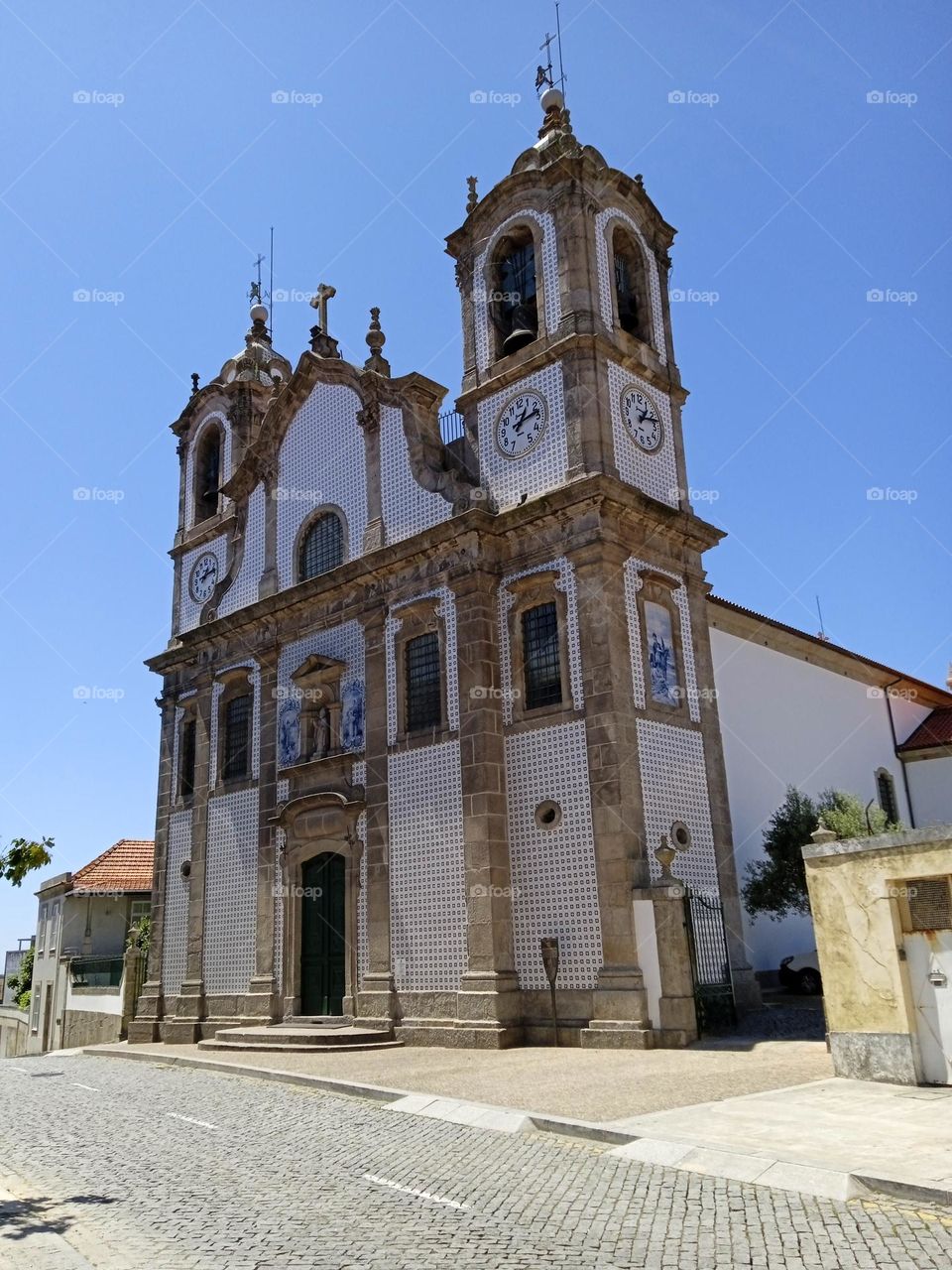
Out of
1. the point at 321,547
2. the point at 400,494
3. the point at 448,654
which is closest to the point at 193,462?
the point at 321,547

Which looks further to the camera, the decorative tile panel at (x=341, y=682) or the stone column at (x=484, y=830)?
the decorative tile panel at (x=341, y=682)

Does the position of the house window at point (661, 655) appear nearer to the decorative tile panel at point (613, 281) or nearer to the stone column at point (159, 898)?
the decorative tile panel at point (613, 281)

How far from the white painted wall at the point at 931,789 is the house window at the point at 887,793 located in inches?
34.6

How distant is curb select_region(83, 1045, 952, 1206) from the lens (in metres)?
6.27

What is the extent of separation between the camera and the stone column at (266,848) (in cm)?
2041

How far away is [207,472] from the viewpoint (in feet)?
92.5

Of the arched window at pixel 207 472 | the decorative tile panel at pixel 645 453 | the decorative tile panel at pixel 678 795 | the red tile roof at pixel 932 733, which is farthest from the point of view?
the red tile roof at pixel 932 733

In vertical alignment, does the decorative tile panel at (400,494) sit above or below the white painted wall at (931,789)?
above

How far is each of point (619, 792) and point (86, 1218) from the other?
10.6m

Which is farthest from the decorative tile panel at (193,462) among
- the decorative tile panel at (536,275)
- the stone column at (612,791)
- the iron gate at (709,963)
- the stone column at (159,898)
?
the iron gate at (709,963)

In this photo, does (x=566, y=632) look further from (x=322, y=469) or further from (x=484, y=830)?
(x=322, y=469)

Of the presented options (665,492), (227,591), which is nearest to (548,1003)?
(665,492)

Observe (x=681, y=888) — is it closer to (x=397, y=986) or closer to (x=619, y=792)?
(x=619, y=792)

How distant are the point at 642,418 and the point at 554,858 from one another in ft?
27.4
